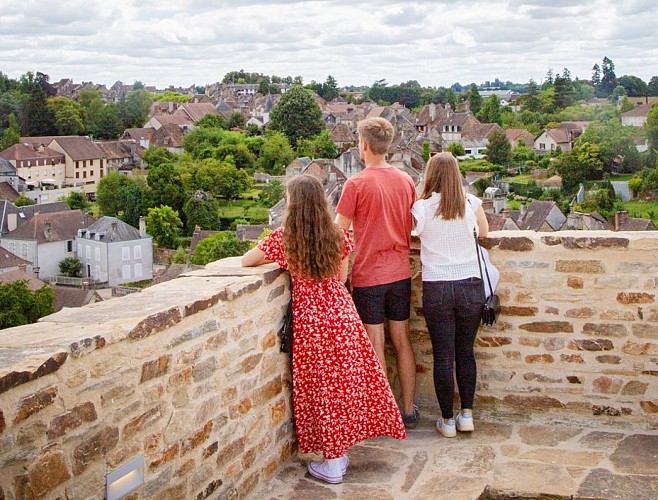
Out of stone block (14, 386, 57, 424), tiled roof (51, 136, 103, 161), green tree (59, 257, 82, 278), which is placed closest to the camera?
stone block (14, 386, 57, 424)

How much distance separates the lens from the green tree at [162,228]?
52406 mm

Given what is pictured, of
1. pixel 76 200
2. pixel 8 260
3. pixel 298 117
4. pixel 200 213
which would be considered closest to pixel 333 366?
pixel 8 260

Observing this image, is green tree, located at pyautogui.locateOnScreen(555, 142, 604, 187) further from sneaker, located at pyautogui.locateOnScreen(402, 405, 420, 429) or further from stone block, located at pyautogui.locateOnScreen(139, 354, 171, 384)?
stone block, located at pyautogui.locateOnScreen(139, 354, 171, 384)

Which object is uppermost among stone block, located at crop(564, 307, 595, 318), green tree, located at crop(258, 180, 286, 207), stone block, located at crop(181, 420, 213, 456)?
stone block, located at crop(564, 307, 595, 318)

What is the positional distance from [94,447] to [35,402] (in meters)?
0.37

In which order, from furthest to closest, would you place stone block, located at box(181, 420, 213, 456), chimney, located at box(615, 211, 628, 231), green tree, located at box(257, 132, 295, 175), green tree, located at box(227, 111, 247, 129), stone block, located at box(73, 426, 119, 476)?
1. green tree, located at box(227, 111, 247, 129)
2. green tree, located at box(257, 132, 295, 175)
3. chimney, located at box(615, 211, 628, 231)
4. stone block, located at box(181, 420, 213, 456)
5. stone block, located at box(73, 426, 119, 476)

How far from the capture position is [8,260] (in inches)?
1724

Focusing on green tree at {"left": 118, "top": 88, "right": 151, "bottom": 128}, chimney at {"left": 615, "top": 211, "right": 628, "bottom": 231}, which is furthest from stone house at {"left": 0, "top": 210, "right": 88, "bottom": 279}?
green tree at {"left": 118, "top": 88, "right": 151, "bottom": 128}

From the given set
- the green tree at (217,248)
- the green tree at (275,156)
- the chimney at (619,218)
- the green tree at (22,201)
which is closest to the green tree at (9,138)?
the green tree at (22,201)

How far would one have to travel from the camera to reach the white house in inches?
1860

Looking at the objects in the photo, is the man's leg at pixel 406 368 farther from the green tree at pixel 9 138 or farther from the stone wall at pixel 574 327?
the green tree at pixel 9 138

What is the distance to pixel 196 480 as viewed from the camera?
3.45 m

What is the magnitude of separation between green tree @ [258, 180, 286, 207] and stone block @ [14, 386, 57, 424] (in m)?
51.9

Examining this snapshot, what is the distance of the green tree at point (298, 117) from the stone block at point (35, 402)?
256ft
